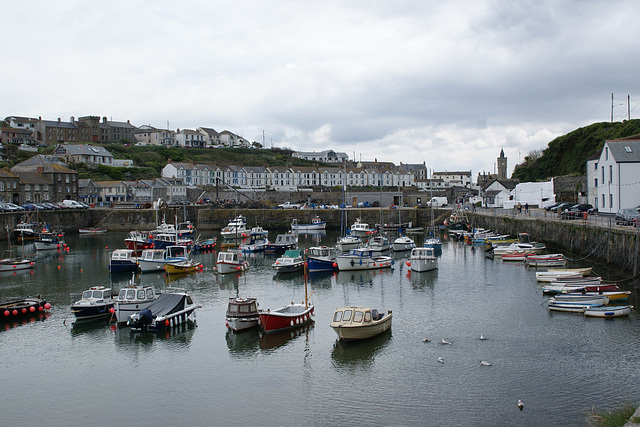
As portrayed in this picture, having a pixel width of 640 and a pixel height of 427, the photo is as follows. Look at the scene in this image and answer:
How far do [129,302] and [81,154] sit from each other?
84662 mm

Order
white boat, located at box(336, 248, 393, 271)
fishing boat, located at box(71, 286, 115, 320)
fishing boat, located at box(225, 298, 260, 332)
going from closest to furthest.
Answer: fishing boat, located at box(225, 298, 260, 332) → fishing boat, located at box(71, 286, 115, 320) → white boat, located at box(336, 248, 393, 271)

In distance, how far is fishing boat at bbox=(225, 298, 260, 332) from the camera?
22.5 metres

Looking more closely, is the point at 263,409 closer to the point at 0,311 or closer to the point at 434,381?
the point at 434,381

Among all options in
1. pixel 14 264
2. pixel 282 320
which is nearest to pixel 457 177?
pixel 14 264

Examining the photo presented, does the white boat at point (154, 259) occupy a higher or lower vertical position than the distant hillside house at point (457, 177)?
lower

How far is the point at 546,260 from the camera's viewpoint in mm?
36875

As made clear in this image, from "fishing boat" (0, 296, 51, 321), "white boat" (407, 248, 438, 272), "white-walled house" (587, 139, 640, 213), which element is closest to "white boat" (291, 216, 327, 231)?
"white boat" (407, 248, 438, 272)

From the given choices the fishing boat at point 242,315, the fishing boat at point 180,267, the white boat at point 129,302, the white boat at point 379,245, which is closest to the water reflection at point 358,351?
the fishing boat at point 242,315

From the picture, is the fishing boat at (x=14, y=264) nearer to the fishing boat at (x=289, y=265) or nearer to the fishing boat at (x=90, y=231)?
the fishing boat at (x=289, y=265)

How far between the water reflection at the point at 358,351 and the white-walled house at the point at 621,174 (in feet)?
95.8

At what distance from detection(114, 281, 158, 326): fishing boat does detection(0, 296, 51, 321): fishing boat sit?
4865 mm

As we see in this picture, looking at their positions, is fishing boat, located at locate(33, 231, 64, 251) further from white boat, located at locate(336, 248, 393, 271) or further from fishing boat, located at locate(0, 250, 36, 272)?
white boat, located at locate(336, 248, 393, 271)

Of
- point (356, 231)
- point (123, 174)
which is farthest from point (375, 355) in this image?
point (123, 174)

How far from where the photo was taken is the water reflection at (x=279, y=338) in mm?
Answer: 20906
